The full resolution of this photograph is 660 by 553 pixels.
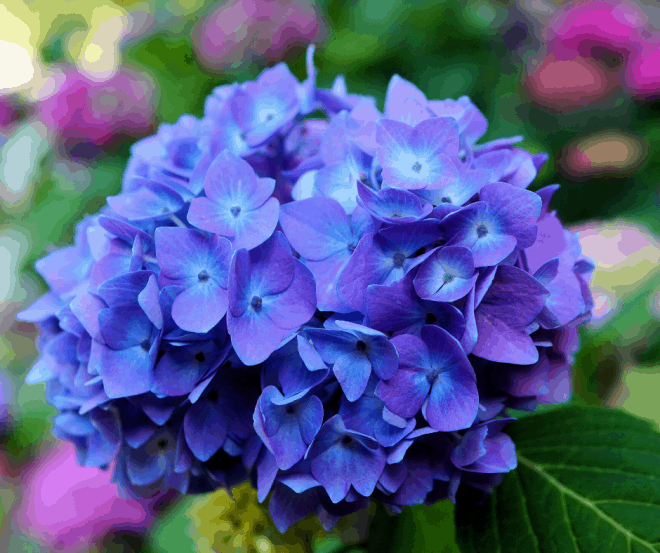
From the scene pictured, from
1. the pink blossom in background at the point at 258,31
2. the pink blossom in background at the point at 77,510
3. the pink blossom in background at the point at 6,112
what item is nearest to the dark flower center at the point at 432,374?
the pink blossom in background at the point at 77,510

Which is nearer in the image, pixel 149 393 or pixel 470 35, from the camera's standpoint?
pixel 149 393

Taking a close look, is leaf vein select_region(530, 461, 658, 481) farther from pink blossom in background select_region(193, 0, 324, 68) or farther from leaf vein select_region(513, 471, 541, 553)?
pink blossom in background select_region(193, 0, 324, 68)

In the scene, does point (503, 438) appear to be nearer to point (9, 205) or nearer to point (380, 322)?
point (380, 322)

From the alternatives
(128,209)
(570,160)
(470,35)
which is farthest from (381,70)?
(128,209)

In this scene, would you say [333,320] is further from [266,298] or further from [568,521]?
[568,521]

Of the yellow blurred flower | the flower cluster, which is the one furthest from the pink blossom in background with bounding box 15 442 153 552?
the flower cluster

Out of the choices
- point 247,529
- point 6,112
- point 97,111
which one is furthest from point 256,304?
point 6,112

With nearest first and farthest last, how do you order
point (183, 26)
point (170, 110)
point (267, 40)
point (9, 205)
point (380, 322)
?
1. point (380, 322)
2. point (267, 40)
3. point (170, 110)
4. point (183, 26)
5. point (9, 205)
